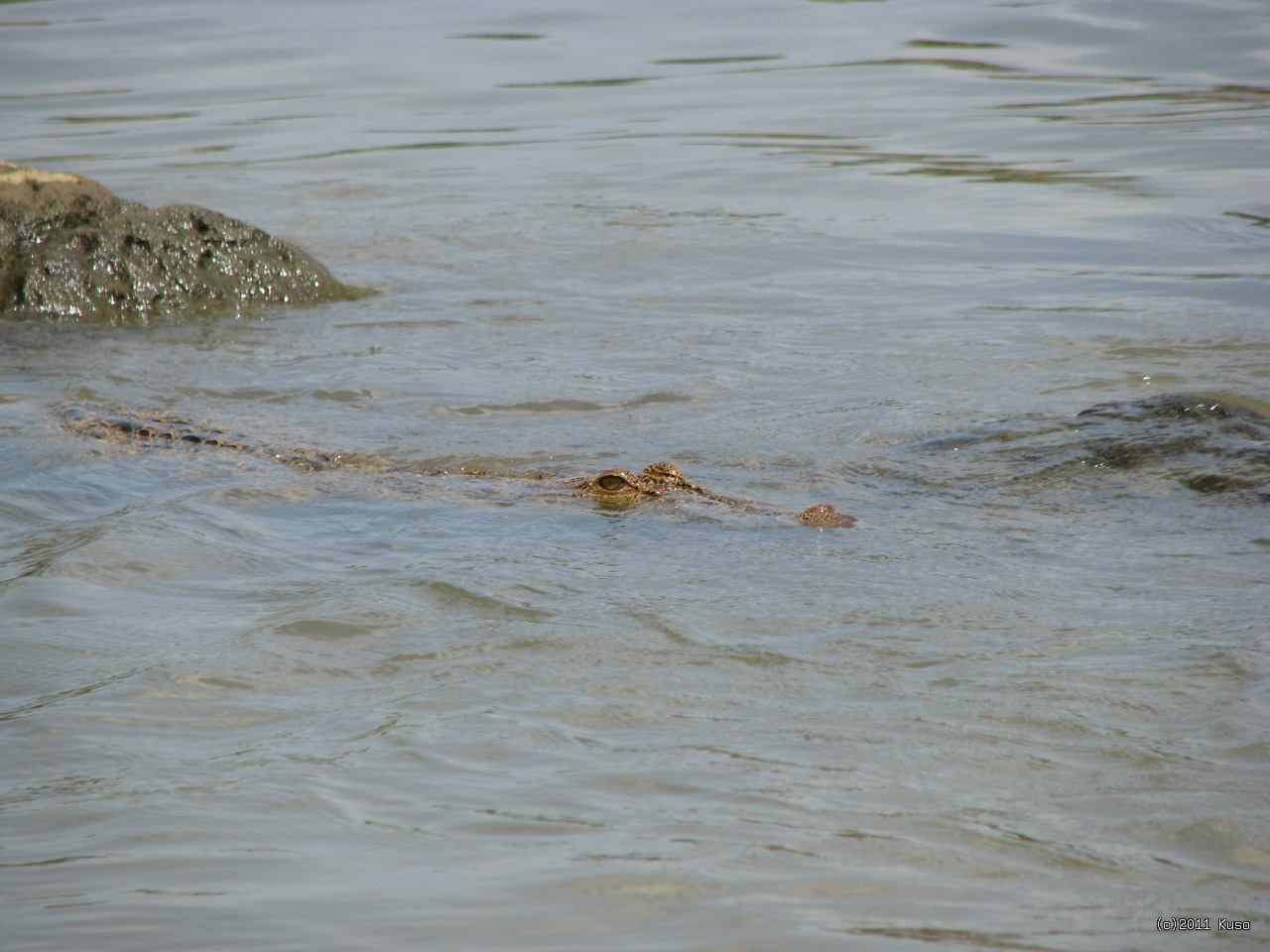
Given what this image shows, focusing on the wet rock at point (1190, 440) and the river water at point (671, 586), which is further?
the wet rock at point (1190, 440)

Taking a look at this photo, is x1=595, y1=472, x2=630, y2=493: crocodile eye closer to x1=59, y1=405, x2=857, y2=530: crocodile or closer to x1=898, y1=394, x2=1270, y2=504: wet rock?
x1=59, y1=405, x2=857, y2=530: crocodile

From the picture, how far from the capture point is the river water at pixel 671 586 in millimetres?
2633

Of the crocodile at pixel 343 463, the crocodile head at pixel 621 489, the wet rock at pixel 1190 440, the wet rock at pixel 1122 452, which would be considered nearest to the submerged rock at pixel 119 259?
the crocodile at pixel 343 463

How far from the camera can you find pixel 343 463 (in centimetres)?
580

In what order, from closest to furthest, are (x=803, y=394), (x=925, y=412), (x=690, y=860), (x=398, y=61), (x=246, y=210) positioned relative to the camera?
1. (x=690, y=860)
2. (x=925, y=412)
3. (x=803, y=394)
4. (x=246, y=210)
5. (x=398, y=61)

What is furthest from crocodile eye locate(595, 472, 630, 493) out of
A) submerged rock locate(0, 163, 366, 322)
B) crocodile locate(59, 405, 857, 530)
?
submerged rock locate(0, 163, 366, 322)

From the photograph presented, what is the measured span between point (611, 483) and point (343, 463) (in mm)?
1369

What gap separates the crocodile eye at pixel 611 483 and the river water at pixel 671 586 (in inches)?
3.9

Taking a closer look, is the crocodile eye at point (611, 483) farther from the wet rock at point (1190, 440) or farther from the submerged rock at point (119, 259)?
the submerged rock at point (119, 259)

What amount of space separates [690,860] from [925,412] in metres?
4.00

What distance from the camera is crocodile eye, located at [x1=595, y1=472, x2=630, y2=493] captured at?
510 cm

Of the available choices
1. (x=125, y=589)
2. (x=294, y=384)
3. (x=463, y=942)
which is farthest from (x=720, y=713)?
(x=294, y=384)

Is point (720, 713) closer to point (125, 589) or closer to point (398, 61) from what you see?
point (125, 589)

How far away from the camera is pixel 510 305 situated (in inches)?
343
